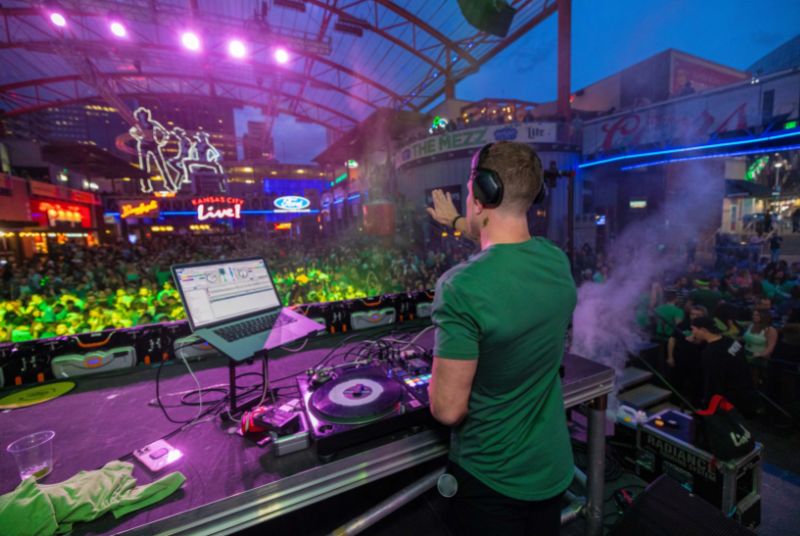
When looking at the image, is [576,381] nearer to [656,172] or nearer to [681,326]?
[681,326]

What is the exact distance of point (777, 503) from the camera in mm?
2502

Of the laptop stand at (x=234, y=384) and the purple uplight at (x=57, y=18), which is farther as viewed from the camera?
the purple uplight at (x=57, y=18)

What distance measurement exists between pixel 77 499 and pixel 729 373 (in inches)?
188

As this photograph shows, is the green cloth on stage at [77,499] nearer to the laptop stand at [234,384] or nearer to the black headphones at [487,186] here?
the laptop stand at [234,384]

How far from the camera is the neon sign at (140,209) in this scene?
26.9 feet

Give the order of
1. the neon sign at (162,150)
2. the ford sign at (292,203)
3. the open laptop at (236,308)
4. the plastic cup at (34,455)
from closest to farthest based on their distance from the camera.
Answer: the plastic cup at (34,455)
the open laptop at (236,308)
the neon sign at (162,150)
the ford sign at (292,203)

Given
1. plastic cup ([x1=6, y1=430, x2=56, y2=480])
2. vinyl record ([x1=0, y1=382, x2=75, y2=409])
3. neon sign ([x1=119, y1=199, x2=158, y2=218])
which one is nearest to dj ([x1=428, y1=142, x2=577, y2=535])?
plastic cup ([x1=6, y1=430, x2=56, y2=480])

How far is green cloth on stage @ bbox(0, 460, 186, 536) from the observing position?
2.89 ft

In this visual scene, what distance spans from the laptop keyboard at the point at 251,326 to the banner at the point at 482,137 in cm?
1200

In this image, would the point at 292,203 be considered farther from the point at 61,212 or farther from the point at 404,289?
the point at 61,212

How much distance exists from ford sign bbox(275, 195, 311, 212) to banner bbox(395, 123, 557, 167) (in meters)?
7.37

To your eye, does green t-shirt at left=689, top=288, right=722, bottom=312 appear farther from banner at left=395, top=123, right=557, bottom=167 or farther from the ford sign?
banner at left=395, top=123, right=557, bottom=167

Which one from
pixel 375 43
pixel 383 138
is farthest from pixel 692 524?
pixel 383 138

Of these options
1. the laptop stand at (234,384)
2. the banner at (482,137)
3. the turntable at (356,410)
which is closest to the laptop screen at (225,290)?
the laptop stand at (234,384)
